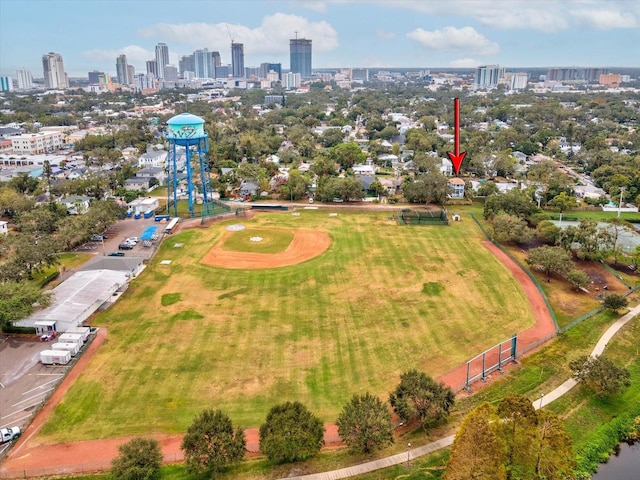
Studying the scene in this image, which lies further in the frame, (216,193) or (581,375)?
(216,193)

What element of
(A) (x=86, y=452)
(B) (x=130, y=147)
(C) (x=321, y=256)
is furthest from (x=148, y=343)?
(B) (x=130, y=147)

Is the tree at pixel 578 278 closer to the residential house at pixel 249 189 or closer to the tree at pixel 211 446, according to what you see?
the tree at pixel 211 446

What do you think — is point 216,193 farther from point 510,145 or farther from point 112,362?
point 510,145

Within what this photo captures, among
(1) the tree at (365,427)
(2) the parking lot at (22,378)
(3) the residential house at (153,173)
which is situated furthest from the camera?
(3) the residential house at (153,173)

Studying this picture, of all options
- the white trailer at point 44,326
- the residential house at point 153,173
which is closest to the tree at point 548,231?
the white trailer at point 44,326

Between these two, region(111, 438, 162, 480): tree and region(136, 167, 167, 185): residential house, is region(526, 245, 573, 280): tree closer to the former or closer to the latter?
region(111, 438, 162, 480): tree

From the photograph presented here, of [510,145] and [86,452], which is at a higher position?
[510,145]
